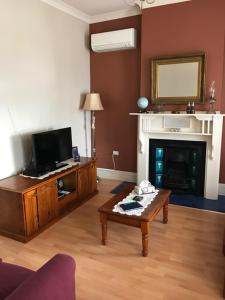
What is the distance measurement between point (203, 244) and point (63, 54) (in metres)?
3.28

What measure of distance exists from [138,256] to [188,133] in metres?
2.03

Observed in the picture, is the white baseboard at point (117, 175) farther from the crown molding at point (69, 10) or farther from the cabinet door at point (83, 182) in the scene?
the crown molding at point (69, 10)

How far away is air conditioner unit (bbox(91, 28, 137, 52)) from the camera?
4.03 m

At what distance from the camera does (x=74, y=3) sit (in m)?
3.86

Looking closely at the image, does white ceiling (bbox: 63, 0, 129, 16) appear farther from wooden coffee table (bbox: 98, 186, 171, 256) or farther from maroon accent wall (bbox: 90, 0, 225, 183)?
wooden coffee table (bbox: 98, 186, 171, 256)

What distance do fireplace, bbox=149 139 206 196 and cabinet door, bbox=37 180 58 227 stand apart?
69.1 inches

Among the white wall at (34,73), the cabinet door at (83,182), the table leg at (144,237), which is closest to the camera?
the table leg at (144,237)

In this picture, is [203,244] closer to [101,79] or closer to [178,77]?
[178,77]

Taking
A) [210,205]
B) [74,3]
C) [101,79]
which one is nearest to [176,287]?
[210,205]

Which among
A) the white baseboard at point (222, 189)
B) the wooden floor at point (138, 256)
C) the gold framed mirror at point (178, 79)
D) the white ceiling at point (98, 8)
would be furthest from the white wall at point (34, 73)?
the white baseboard at point (222, 189)

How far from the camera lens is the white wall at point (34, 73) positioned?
310 cm

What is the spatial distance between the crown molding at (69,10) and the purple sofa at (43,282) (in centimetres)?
343

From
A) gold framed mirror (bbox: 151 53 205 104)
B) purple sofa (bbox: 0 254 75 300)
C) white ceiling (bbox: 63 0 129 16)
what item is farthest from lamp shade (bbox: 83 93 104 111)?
purple sofa (bbox: 0 254 75 300)

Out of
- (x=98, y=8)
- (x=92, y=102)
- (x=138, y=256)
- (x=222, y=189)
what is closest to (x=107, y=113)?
(x=92, y=102)
